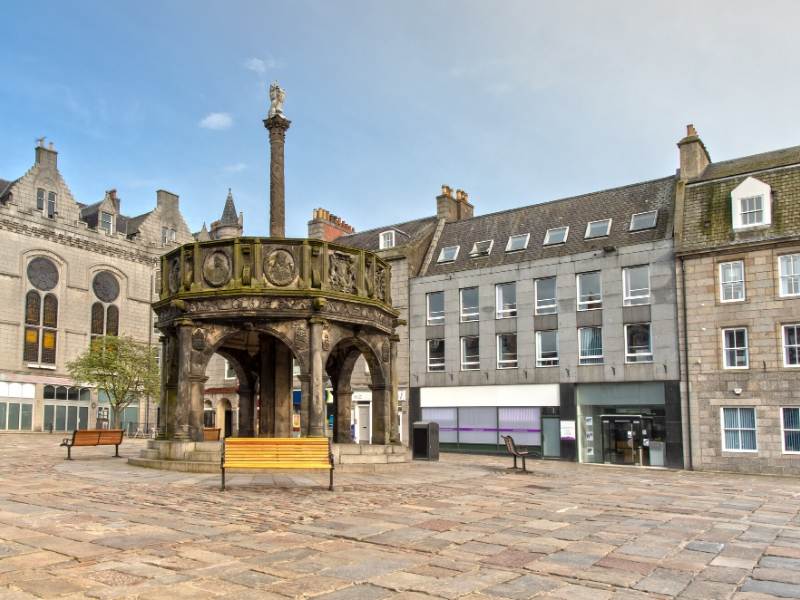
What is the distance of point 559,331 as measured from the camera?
124 ft

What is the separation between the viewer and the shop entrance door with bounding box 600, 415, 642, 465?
115 feet

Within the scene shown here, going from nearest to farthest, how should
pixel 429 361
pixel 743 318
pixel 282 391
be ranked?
pixel 282 391
pixel 743 318
pixel 429 361

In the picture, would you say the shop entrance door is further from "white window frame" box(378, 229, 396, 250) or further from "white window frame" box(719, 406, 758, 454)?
"white window frame" box(378, 229, 396, 250)

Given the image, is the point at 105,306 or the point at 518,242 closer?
the point at 518,242

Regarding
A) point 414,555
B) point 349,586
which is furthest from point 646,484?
point 349,586

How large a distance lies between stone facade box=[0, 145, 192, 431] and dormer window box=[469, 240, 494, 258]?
28.9m

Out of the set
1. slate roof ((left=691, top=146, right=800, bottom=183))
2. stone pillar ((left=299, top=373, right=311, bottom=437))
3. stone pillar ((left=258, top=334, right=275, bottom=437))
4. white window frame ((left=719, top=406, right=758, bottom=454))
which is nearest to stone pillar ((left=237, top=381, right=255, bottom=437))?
stone pillar ((left=258, top=334, right=275, bottom=437))

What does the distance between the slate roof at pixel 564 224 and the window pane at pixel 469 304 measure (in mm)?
1455

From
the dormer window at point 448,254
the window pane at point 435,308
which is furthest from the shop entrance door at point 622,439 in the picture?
the dormer window at point 448,254

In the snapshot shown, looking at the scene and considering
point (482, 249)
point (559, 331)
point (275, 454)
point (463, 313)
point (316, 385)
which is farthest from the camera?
point (482, 249)

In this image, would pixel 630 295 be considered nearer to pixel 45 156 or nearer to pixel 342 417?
pixel 342 417

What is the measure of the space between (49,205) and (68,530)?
168 ft

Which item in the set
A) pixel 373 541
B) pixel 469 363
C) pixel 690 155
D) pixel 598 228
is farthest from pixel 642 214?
pixel 373 541

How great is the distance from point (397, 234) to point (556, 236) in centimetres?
1086
